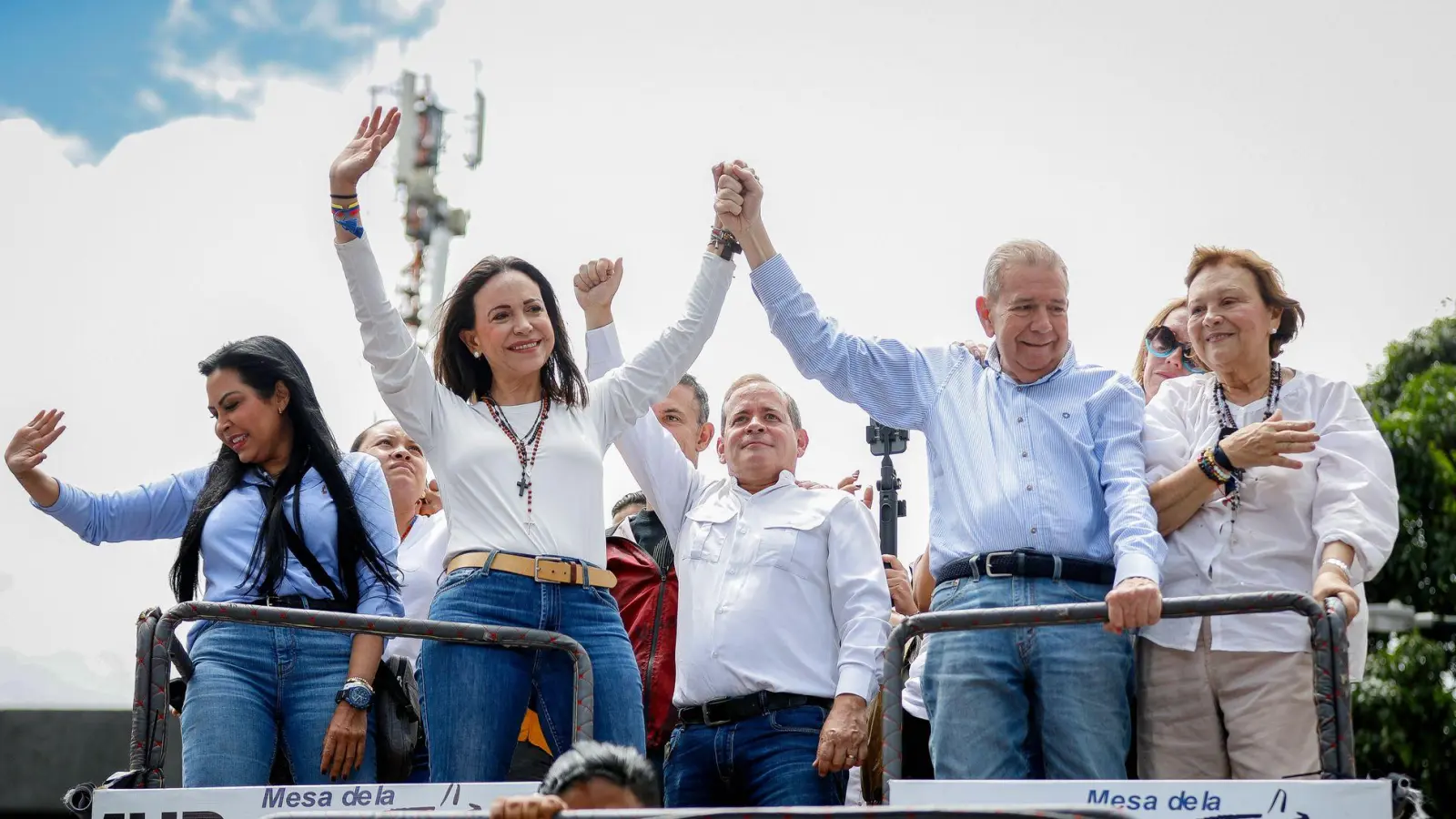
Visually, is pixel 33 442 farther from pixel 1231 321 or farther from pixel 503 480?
pixel 1231 321

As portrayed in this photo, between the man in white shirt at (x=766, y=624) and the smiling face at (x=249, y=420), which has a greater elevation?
the smiling face at (x=249, y=420)

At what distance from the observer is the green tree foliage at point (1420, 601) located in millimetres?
16312

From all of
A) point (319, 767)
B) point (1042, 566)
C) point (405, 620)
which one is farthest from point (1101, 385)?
point (319, 767)

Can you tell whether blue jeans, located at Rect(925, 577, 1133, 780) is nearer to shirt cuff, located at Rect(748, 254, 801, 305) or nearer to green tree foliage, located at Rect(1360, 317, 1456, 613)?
shirt cuff, located at Rect(748, 254, 801, 305)

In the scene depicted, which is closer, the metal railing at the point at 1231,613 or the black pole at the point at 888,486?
the metal railing at the point at 1231,613

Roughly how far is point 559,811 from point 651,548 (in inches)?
113

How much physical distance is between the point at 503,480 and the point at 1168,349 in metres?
2.30

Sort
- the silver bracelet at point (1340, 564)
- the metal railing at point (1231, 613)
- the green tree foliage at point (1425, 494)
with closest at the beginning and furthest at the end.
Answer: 1. the metal railing at point (1231, 613)
2. the silver bracelet at point (1340, 564)
3. the green tree foliage at point (1425, 494)

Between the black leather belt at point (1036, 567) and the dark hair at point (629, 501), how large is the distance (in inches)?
74.2

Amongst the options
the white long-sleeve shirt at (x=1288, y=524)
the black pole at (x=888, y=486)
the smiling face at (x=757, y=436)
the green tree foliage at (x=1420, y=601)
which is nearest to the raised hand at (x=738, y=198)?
the smiling face at (x=757, y=436)

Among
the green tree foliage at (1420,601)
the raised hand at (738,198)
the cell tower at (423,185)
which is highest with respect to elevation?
the cell tower at (423,185)

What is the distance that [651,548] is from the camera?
197 inches

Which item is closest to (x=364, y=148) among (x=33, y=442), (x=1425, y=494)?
(x=33, y=442)

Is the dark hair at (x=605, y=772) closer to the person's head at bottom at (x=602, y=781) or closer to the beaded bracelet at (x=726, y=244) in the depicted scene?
the person's head at bottom at (x=602, y=781)
